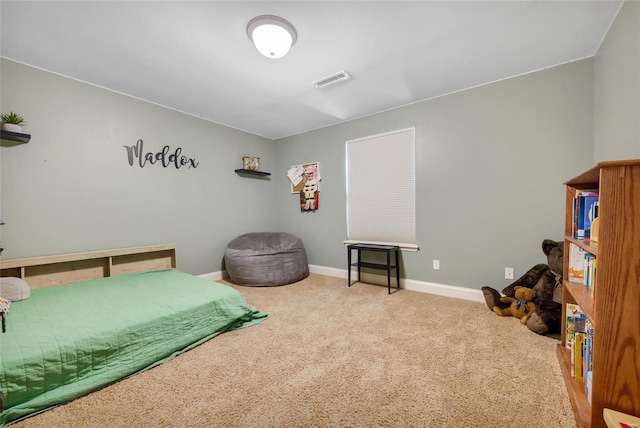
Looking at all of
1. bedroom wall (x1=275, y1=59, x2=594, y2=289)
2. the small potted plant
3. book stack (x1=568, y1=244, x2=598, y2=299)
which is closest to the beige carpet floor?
book stack (x1=568, y1=244, x2=598, y2=299)

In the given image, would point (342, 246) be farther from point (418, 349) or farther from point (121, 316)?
point (121, 316)

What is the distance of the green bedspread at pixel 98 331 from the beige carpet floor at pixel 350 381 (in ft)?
0.28

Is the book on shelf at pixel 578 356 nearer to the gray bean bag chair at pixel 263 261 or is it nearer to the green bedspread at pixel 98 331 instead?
the green bedspread at pixel 98 331

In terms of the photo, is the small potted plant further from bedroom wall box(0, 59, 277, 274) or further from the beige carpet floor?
the beige carpet floor

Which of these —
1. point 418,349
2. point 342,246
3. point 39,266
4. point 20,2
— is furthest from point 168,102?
point 418,349

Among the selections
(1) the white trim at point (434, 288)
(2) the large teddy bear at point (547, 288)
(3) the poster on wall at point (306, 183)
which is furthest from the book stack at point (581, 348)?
(3) the poster on wall at point (306, 183)

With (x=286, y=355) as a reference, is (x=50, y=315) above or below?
above

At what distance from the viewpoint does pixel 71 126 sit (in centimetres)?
246

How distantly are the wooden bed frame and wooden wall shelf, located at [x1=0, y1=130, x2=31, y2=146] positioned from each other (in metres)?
1.01

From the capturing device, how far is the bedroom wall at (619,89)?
4.91 ft

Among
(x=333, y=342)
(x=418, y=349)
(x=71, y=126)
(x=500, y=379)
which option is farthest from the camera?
(x=71, y=126)

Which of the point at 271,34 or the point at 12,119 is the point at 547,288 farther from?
the point at 12,119

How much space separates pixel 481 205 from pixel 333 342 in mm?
2087

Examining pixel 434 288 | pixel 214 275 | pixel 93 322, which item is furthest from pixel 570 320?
pixel 214 275
